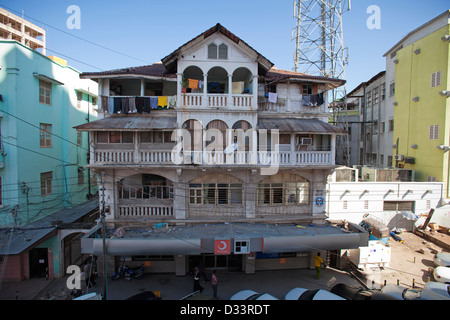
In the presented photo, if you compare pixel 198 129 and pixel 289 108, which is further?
pixel 289 108

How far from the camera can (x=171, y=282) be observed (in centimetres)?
1535

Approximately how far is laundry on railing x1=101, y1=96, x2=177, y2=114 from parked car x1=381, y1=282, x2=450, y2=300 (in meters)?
16.2

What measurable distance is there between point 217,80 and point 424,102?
19835 mm

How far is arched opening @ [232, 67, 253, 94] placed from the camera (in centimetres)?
1612

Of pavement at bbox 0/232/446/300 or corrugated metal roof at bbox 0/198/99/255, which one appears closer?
corrugated metal roof at bbox 0/198/99/255

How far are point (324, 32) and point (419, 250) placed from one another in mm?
23290

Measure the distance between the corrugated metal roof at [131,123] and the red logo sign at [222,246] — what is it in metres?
7.33

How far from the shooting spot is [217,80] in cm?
1711

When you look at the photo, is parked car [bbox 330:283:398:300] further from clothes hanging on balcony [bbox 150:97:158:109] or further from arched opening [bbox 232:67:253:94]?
clothes hanging on balcony [bbox 150:97:158:109]

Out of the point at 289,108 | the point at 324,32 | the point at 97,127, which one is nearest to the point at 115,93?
the point at 97,127

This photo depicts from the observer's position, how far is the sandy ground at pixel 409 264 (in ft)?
50.2

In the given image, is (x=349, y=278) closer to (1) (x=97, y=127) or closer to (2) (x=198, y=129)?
(2) (x=198, y=129)

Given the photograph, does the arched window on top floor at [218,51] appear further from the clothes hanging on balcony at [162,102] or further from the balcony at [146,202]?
the balcony at [146,202]

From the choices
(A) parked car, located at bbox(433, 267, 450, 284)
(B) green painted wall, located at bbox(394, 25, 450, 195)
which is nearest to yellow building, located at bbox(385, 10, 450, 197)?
(B) green painted wall, located at bbox(394, 25, 450, 195)
